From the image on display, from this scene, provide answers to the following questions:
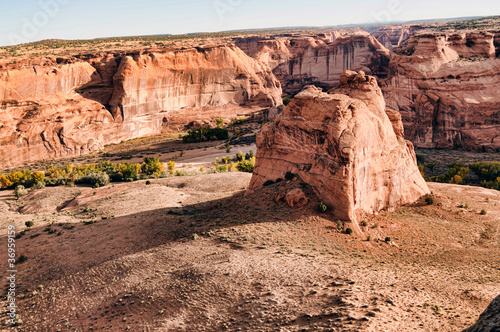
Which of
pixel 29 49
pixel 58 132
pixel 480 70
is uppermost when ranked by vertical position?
pixel 29 49

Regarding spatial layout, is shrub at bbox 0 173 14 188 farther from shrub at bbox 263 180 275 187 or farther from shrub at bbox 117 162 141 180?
shrub at bbox 263 180 275 187

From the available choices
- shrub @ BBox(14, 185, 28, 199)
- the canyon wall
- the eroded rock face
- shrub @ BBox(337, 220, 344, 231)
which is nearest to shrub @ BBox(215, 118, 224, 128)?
the canyon wall

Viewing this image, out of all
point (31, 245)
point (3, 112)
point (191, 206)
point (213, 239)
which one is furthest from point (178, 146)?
point (213, 239)

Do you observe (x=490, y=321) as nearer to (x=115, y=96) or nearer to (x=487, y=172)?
(x=487, y=172)

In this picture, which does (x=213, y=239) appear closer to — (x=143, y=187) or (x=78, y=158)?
(x=143, y=187)

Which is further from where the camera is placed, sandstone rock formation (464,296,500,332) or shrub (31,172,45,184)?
shrub (31,172,45,184)
